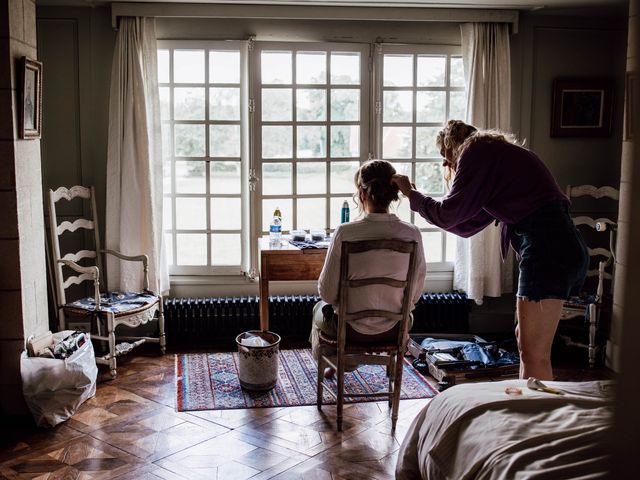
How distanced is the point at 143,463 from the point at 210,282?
7.12 ft

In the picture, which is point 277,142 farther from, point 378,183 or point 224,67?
point 378,183

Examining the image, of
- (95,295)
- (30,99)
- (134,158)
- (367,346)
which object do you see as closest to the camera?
(367,346)

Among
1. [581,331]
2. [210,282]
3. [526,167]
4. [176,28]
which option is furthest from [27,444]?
[581,331]

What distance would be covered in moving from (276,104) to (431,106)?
1180 mm

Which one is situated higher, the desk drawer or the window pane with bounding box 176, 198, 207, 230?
the window pane with bounding box 176, 198, 207, 230

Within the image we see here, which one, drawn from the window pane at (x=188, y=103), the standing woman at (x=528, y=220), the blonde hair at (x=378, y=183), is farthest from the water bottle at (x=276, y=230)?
the standing woman at (x=528, y=220)

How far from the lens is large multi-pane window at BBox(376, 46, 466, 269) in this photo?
5211 millimetres

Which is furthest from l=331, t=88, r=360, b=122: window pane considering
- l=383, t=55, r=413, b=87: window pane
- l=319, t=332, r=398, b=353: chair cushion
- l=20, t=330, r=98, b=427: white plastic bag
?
l=20, t=330, r=98, b=427: white plastic bag

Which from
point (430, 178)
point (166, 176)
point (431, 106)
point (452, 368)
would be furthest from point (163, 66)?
point (452, 368)

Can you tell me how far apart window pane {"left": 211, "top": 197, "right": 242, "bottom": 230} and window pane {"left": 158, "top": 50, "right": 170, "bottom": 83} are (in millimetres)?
939

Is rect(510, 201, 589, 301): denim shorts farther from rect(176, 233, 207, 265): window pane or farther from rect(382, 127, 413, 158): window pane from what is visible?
rect(176, 233, 207, 265): window pane

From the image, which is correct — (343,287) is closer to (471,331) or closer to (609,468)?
(471,331)

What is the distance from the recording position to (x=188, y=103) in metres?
5.08

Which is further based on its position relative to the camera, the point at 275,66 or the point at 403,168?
the point at 403,168
